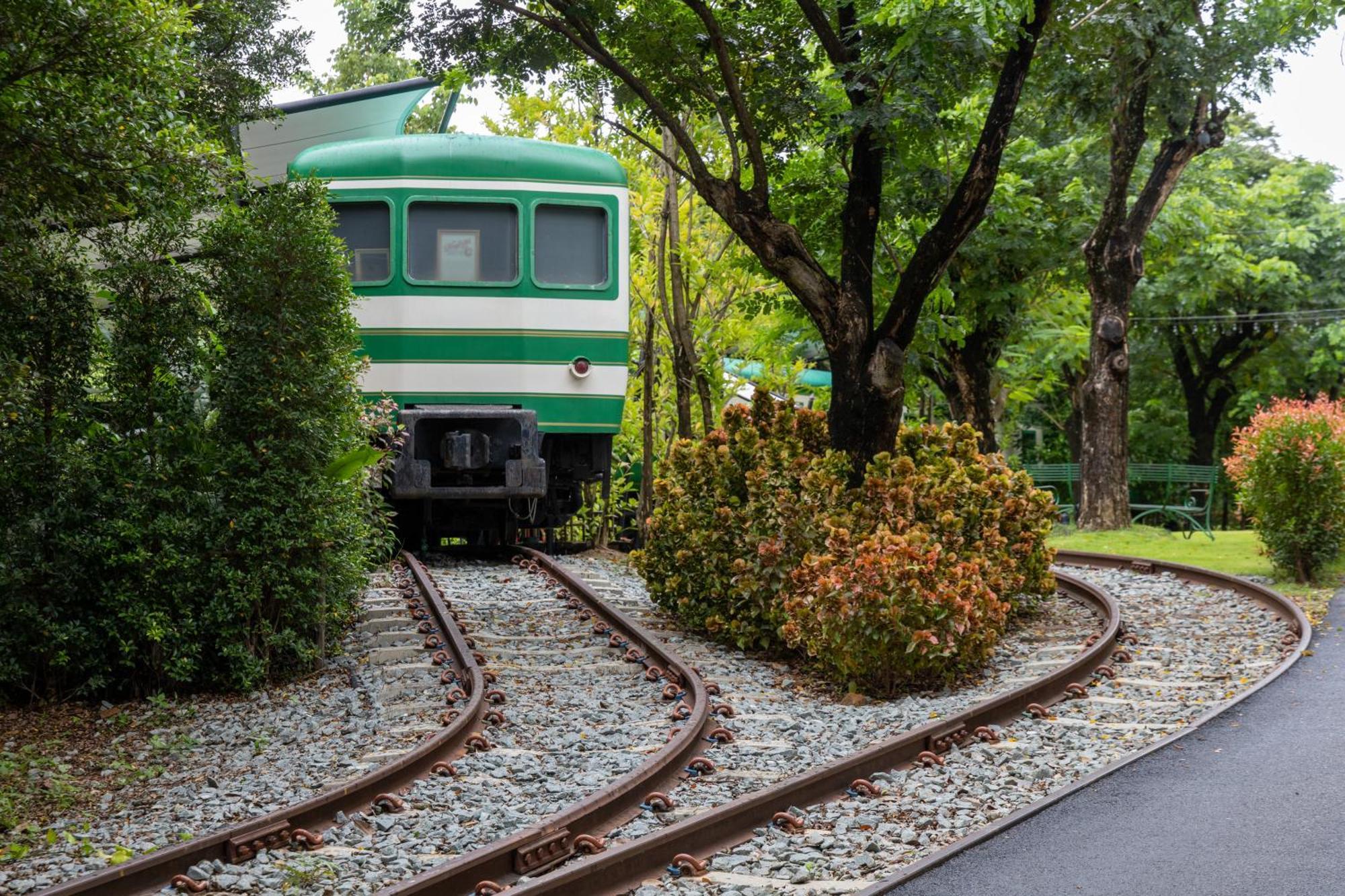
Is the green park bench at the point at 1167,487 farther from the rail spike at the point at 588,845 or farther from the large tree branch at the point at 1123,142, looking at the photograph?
the rail spike at the point at 588,845

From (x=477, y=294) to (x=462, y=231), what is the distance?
1.84 feet

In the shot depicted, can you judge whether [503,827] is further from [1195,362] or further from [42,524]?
[1195,362]

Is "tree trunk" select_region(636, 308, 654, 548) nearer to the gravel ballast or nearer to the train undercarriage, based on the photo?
the train undercarriage

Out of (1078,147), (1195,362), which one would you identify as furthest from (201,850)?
(1195,362)

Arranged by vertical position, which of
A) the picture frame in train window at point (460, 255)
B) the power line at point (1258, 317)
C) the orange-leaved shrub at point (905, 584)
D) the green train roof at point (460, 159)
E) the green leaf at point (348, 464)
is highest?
the green train roof at point (460, 159)

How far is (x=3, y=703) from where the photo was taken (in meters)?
7.63

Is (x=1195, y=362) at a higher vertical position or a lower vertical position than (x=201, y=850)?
higher

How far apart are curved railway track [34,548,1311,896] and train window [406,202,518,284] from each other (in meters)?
4.06

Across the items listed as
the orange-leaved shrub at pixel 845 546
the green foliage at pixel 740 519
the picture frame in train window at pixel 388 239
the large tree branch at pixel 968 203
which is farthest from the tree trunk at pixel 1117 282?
the picture frame in train window at pixel 388 239

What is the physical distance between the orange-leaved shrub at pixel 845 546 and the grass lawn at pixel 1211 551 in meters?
2.61

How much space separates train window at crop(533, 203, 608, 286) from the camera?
41.4 feet

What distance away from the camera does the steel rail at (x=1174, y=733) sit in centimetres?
496

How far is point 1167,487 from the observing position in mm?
20969

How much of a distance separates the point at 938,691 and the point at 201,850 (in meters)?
4.58
